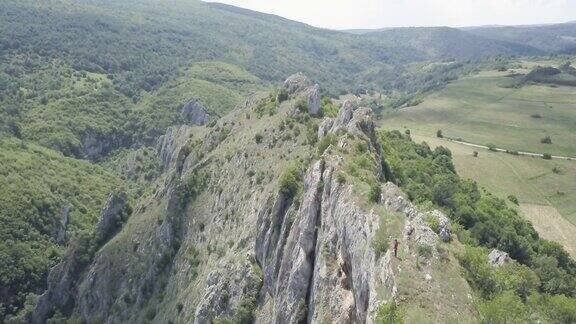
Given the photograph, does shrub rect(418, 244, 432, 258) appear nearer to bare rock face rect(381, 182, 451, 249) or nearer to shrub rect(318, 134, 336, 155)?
bare rock face rect(381, 182, 451, 249)

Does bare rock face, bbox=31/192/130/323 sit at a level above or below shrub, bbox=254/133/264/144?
below

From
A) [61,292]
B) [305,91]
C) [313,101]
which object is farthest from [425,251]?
[61,292]

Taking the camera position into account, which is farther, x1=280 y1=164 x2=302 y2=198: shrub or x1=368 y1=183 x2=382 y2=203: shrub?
x1=280 y1=164 x2=302 y2=198: shrub

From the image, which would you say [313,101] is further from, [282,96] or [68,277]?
[68,277]

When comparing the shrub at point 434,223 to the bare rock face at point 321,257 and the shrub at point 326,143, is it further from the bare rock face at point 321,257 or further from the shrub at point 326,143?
the shrub at point 326,143

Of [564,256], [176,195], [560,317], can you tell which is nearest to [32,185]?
[176,195]

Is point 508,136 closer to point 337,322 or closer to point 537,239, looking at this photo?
point 537,239

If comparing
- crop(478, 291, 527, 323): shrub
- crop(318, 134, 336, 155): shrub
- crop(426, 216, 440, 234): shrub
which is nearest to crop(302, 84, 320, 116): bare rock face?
crop(318, 134, 336, 155): shrub

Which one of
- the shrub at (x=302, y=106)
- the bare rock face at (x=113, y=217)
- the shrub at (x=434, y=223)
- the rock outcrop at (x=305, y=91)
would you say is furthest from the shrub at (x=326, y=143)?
the bare rock face at (x=113, y=217)
